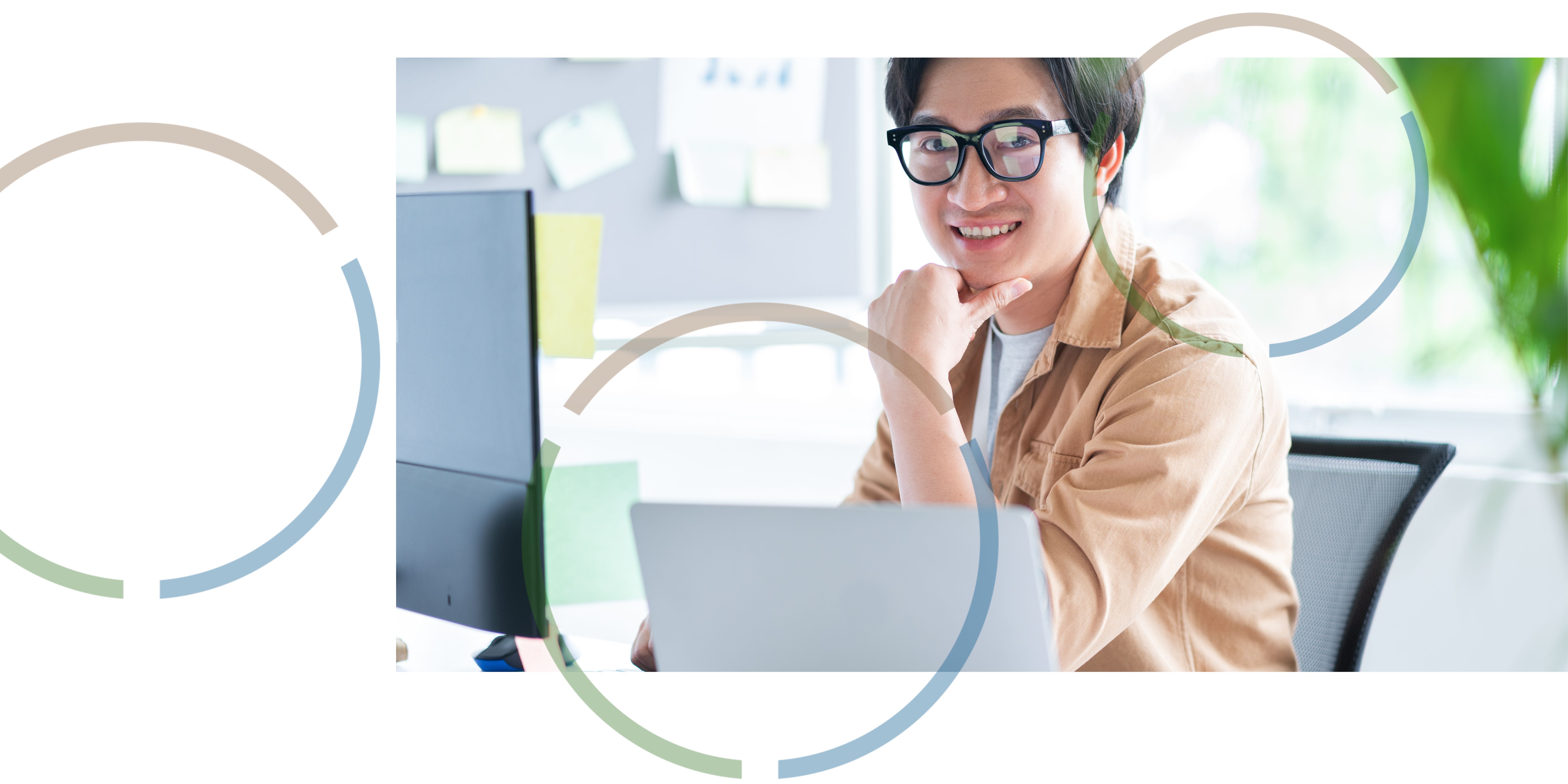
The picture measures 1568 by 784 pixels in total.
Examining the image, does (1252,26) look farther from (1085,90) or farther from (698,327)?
(698,327)

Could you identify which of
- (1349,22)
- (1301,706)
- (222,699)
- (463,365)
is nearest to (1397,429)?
(1349,22)

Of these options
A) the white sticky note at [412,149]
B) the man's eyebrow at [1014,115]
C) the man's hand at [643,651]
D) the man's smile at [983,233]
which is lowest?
the man's hand at [643,651]

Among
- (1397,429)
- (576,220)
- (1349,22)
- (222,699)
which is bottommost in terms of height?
(222,699)

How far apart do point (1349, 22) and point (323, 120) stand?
66 centimetres

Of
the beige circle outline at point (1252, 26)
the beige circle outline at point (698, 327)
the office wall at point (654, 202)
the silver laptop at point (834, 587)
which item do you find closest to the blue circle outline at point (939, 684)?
the silver laptop at point (834, 587)

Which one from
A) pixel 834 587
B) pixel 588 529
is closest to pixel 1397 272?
pixel 834 587

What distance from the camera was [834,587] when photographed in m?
0.41

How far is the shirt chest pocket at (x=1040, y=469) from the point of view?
0.72 metres

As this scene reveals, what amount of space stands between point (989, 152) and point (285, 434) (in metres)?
0.51

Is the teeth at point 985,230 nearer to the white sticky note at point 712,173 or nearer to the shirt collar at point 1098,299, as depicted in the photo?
the shirt collar at point 1098,299

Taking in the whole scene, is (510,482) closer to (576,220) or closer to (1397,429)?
(576,220)

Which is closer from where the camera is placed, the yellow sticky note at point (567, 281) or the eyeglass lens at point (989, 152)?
the yellow sticky note at point (567, 281)

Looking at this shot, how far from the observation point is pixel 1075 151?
28.1 inches

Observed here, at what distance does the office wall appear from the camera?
136 centimetres
